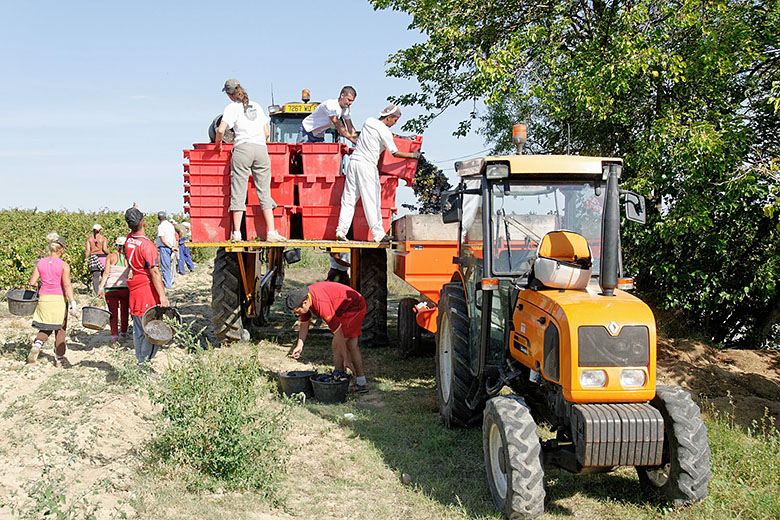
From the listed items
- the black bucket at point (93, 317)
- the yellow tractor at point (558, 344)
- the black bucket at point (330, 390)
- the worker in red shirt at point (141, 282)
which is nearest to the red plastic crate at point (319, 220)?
the worker in red shirt at point (141, 282)

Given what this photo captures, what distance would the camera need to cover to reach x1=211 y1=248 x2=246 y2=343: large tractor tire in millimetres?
8961

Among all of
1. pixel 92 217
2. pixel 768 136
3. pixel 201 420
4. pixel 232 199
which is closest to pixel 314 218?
pixel 232 199

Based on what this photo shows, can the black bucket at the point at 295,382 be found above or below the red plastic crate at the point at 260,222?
below

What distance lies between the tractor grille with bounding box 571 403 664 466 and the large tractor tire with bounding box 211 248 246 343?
582 centimetres

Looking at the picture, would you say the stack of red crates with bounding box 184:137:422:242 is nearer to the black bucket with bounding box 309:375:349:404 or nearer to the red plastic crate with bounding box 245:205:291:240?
the red plastic crate with bounding box 245:205:291:240

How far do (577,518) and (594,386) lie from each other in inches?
37.8

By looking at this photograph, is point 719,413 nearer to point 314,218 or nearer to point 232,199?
point 314,218

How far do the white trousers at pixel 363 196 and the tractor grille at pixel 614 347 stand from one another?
4920mm

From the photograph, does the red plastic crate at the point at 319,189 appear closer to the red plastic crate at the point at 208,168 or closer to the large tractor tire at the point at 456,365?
the red plastic crate at the point at 208,168

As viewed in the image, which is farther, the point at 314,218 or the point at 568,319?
the point at 314,218

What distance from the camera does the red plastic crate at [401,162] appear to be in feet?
29.3

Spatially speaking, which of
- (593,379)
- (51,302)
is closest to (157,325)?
(51,302)

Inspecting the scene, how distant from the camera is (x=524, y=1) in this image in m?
10.6

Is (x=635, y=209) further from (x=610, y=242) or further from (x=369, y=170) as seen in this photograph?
(x=369, y=170)
